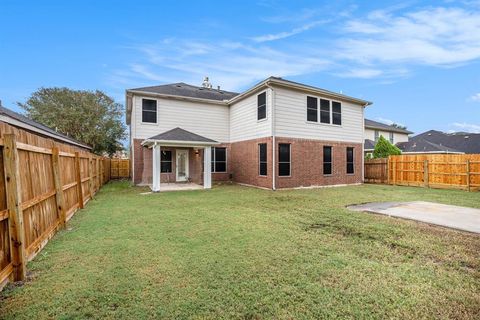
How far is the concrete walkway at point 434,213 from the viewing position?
564 centimetres

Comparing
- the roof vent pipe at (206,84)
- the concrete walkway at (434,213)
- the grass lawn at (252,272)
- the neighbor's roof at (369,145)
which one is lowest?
the concrete walkway at (434,213)

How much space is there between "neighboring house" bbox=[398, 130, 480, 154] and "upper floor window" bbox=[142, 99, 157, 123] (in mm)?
23806

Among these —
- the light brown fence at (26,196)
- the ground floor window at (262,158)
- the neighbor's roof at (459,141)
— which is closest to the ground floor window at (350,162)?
the ground floor window at (262,158)

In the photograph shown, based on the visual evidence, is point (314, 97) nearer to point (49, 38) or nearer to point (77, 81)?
point (49, 38)

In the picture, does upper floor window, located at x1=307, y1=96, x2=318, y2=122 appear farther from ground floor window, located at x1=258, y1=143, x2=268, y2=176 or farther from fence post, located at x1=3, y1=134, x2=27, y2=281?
fence post, located at x1=3, y1=134, x2=27, y2=281

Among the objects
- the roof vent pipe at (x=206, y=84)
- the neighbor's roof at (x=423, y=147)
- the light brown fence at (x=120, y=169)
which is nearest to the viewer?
the roof vent pipe at (x=206, y=84)

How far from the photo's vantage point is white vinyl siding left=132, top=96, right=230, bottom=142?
1465cm

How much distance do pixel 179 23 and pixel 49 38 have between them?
10219 mm

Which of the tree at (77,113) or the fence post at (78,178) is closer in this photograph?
the fence post at (78,178)

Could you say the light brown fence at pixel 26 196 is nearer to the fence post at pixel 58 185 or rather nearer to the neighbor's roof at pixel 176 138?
the fence post at pixel 58 185

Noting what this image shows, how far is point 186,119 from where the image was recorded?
1584 centimetres

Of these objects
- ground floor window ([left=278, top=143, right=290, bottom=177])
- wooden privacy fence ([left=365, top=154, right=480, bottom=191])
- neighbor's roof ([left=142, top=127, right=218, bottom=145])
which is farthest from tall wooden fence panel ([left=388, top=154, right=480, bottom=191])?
neighbor's roof ([left=142, top=127, right=218, bottom=145])

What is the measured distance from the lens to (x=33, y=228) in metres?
3.86

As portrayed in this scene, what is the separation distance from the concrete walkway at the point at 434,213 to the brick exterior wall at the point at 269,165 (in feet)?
17.0
